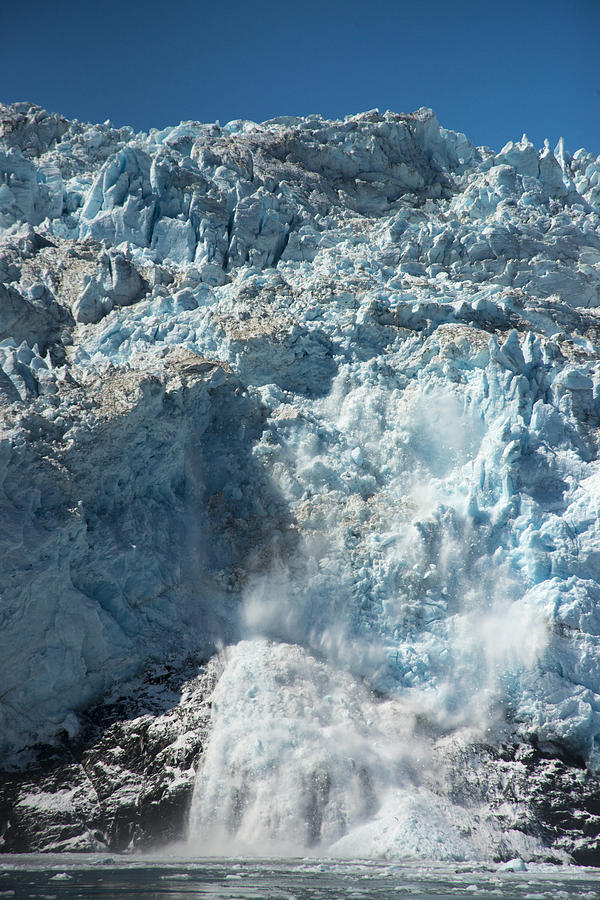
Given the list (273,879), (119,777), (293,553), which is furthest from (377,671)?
(119,777)

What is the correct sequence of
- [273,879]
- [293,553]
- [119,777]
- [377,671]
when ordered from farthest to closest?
[293,553] → [377,671] → [119,777] → [273,879]

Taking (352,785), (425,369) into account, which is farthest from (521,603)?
(425,369)

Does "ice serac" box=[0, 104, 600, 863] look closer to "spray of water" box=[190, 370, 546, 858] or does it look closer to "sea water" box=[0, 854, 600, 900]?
"spray of water" box=[190, 370, 546, 858]

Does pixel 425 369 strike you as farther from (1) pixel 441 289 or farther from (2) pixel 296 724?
(2) pixel 296 724

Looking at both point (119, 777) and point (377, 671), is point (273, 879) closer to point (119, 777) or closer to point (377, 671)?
point (119, 777)

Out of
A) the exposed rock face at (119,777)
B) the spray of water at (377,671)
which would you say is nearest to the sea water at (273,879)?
the exposed rock face at (119,777)

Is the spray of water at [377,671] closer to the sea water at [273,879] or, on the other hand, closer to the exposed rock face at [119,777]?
the exposed rock face at [119,777]
